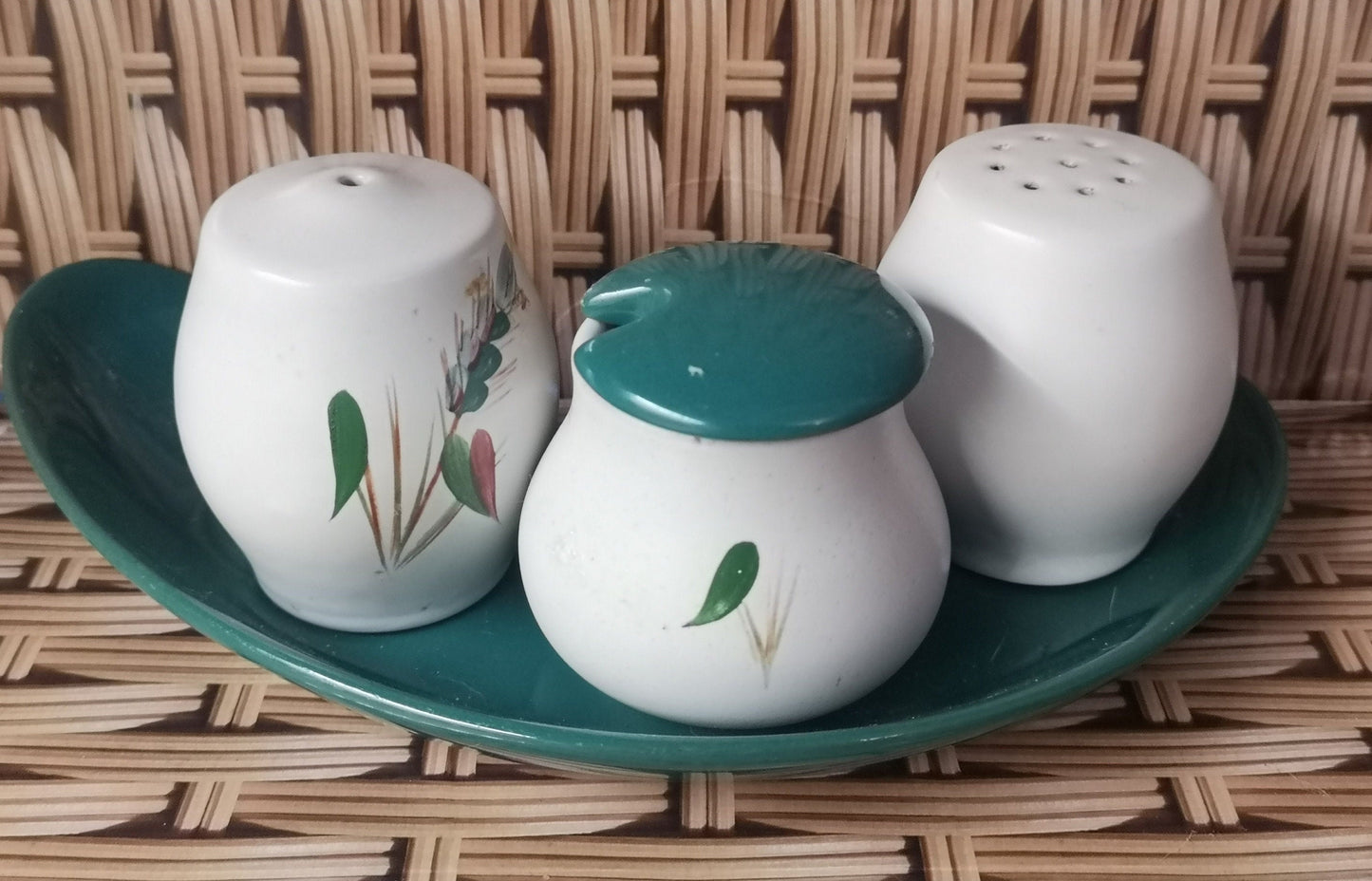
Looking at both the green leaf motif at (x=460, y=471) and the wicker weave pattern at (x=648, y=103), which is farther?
the wicker weave pattern at (x=648, y=103)

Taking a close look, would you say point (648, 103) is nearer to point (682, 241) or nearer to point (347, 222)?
point (682, 241)

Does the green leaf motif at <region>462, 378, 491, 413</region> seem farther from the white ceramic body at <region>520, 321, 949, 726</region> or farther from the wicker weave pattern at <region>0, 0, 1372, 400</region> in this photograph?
the wicker weave pattern at <region>0, 0, 1372, 400</region>

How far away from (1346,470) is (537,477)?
1.44ft

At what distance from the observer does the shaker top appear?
407 mm

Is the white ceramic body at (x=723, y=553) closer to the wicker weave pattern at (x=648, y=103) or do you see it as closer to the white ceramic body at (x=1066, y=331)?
the white ceramic body at (x=1066, y=331)

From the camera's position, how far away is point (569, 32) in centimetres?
55

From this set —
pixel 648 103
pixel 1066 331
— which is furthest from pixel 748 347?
pixel 648 103

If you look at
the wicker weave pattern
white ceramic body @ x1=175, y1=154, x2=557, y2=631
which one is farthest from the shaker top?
the wicker weave pattern

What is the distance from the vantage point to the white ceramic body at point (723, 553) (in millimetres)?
377

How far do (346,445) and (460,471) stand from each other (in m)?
0.04

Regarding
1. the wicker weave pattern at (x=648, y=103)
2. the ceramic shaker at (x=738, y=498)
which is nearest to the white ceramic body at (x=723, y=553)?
the ceramic shaker at (x=738, y=498)

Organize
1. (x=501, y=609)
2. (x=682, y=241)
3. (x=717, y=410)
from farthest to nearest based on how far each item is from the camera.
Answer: (x=682, y=241)
(x=501, y=609)
(x=717, y=410)

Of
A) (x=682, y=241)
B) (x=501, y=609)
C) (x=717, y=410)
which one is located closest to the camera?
(x=717, y=410)

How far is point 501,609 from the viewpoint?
0.49 m
